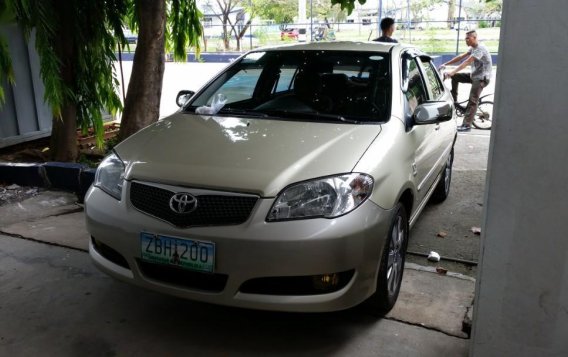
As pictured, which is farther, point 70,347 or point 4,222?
point 4,222

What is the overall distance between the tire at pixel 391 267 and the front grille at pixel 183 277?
33.1 inches

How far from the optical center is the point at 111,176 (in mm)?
2967

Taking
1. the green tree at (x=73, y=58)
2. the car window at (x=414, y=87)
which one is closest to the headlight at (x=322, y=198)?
the car window at (x=414, y=87)

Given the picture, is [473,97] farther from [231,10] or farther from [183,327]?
[231,10]

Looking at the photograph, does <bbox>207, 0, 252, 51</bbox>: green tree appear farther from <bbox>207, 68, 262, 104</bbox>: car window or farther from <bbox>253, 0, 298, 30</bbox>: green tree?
<bbox>207, 68, 262, 104</bbox>: car window

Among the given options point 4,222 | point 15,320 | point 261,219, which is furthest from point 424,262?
point 4,222

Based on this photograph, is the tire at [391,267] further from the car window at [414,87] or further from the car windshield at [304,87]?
the car window at [414,87]

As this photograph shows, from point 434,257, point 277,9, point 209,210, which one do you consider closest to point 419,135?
point 434,257

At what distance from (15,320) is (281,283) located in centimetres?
162

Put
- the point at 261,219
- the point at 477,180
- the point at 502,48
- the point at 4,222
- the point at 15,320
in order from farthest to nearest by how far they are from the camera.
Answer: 1. the point at 477,180
2. the point at 4,222
3. the point at 15,320
4. the point at 261,219
5. the point at 502,48

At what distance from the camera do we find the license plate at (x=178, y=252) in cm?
246

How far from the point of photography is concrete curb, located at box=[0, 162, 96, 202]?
515cm

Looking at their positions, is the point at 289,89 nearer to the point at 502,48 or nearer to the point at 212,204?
the point at 212,204

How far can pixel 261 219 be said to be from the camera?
2.43m
